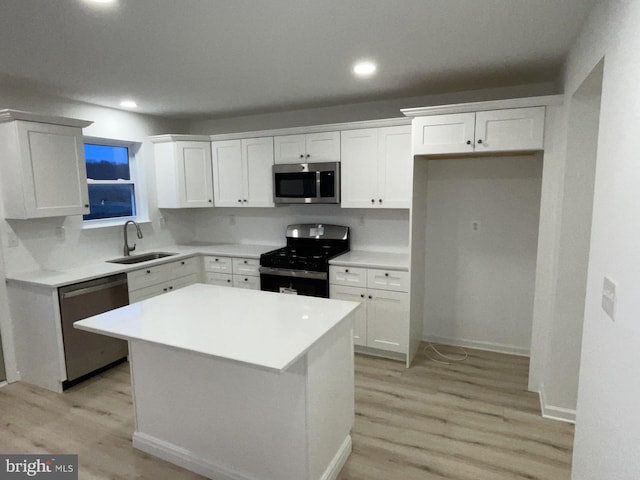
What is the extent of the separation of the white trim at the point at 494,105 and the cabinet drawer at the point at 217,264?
2457mm

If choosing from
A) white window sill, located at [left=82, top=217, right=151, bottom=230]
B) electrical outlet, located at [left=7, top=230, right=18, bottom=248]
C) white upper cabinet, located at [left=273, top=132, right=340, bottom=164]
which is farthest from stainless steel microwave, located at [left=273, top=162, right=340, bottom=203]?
electrical outlet, located at [left=7, top=230, right=18, bottom=248]

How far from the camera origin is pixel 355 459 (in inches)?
87.7

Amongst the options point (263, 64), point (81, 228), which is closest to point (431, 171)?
point (263, 64)

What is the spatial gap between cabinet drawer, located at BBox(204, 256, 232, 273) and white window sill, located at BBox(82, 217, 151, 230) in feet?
2.84

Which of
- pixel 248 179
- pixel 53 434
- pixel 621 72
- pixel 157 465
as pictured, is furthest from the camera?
pixel 248 179

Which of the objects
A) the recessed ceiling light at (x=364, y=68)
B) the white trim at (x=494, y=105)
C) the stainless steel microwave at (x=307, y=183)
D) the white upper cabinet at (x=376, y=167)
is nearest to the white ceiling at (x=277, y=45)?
the recessed ceiling light at (x=364, y=68)

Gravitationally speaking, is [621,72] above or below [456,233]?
above

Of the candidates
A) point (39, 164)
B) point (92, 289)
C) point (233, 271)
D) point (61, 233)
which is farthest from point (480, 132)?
point (61, 233)

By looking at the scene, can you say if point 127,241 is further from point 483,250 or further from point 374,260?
point 483,250

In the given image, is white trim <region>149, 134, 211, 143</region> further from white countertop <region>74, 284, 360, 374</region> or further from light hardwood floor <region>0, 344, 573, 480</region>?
light hardwood floor <region>0, 344, 573, 480</region>

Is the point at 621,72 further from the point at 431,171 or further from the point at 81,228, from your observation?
the point at 81,228

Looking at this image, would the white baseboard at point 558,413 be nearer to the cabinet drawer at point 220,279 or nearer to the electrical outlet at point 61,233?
the cabinet drawer at point 220,279

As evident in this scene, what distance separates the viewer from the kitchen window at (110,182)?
12.8ft

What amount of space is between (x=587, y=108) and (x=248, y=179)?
3125 mm
